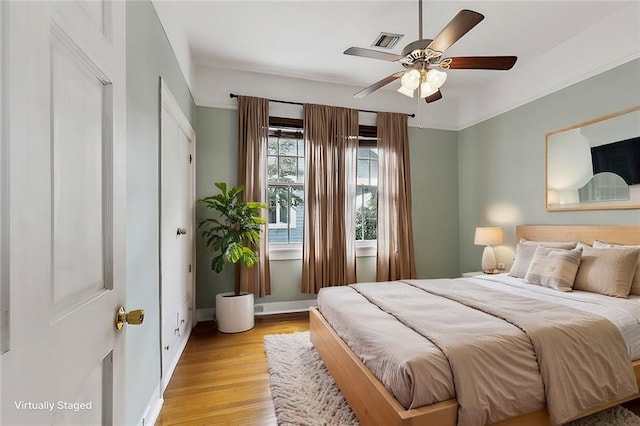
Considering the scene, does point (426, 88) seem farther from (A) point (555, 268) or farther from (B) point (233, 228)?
(B) point (233, 228)

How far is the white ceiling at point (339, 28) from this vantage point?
2.64 meters

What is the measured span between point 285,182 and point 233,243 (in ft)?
3.83

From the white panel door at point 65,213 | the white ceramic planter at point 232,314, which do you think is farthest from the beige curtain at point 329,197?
the white panel door at point 65,213

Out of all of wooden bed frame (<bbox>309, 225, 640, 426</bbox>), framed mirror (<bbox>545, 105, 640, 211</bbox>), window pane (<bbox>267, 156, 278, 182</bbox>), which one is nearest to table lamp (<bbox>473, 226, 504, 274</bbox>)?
framed mirror (<bbox>545, 105, 640, 211</bbox>)

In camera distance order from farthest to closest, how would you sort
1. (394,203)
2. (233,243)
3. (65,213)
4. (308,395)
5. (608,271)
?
(394,203) → (233,243) → (608,271) → (308,395) → (65,213)

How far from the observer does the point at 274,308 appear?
12.9 ft

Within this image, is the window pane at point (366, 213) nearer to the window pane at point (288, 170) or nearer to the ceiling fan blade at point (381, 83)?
the window pane at point (288, 170)

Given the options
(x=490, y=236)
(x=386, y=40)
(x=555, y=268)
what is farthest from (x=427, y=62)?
(x=490, y=236)

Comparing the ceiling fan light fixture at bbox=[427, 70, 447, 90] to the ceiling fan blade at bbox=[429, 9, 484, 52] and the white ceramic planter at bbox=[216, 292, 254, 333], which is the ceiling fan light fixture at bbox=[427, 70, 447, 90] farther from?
the white ceramic planter at bbox=[216, 292, 254, 333]

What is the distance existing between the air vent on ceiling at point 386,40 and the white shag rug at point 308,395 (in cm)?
314

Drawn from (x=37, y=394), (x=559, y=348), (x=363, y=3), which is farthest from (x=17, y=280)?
(x=363, y=3)

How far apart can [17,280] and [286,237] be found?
11.9 ft

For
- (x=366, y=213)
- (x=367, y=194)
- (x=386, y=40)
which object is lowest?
(x=366, y=213)

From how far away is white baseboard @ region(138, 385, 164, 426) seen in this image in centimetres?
177
